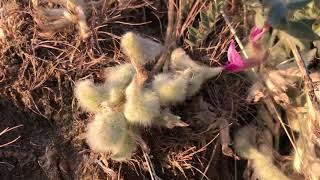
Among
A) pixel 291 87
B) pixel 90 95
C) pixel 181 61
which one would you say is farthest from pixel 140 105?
pixel 291 87

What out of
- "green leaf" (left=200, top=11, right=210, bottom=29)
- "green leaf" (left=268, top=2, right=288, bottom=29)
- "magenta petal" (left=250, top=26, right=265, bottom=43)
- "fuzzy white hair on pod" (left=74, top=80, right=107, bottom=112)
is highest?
"green leaf" (left=268, top=2, right=288, bottom=29)

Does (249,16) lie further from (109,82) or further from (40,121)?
A: (40,121)

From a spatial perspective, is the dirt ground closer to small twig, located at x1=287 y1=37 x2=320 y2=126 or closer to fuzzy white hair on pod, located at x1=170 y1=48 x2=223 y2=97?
fuzzy white hair on pod, located at x1=170 y1=48 x2=223 y2=97

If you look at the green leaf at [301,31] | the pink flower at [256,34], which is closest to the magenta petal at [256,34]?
the pink flower at [256,34]

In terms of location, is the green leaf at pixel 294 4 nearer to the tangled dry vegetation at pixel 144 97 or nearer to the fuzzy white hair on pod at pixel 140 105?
the tangled dry vegetation at pixel 144 97

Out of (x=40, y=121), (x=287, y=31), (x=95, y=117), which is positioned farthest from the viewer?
(x=40, y=121)

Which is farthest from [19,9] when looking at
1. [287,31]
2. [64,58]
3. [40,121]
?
[287,31]

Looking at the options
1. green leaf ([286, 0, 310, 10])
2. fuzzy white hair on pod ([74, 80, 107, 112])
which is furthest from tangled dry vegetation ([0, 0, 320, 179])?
green leaf ([286, 0, 310, 10])
